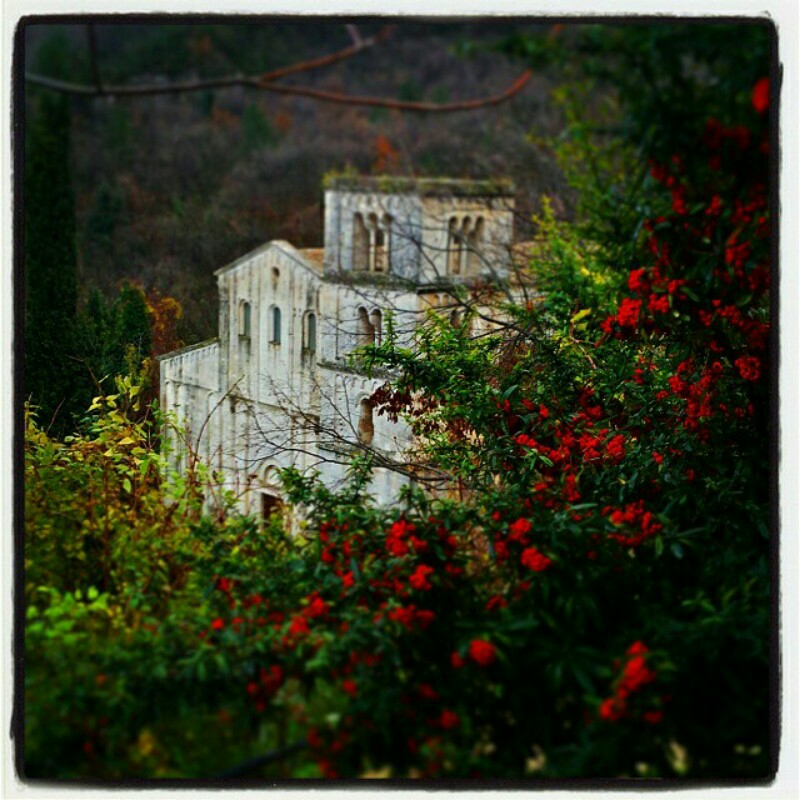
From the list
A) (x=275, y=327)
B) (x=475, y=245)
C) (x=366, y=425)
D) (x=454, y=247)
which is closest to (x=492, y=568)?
(x=366, y=425)

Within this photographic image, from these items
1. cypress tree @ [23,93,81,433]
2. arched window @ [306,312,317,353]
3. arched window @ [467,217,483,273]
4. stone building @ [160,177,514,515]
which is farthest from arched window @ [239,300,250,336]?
arched window @ [467,217,483,273]

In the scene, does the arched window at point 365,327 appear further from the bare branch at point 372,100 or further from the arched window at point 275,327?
the bare branch at point 372,100

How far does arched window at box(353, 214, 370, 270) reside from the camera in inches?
124

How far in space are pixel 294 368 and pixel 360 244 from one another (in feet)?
1.52

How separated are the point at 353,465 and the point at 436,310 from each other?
0.56 meters

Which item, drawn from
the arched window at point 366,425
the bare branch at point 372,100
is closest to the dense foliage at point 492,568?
the arched window at point 366,425

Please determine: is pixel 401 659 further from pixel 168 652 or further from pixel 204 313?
pixel 204 313

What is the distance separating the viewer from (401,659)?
253cm

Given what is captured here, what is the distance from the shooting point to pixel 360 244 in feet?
10.5

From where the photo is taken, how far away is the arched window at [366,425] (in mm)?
2939

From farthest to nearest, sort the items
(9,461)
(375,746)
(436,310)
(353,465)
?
1. (436,310)
2. (353,465)
3. (9,461)
4. (375,746)

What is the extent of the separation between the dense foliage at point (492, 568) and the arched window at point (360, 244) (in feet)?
0.81

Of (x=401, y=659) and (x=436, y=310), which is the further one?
(x=436, y=310)

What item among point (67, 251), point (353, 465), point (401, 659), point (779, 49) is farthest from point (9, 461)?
point (779, 49)
